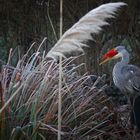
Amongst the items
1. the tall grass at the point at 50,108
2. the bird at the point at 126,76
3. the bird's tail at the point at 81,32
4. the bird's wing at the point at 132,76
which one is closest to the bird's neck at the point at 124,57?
the bird at the point at 126,76

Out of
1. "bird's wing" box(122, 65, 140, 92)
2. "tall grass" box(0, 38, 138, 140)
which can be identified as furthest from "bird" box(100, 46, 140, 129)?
A: "tall grass" box(0, 38, 138, 140)

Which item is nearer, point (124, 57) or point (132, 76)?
point (132, 76)

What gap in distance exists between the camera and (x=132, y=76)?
5.88m

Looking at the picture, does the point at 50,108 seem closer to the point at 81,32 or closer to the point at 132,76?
the point at 81,32

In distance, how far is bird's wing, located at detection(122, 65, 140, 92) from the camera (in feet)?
19.1

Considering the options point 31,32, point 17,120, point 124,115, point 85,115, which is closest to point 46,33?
point 31,32

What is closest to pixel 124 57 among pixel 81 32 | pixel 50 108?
pixel 50 108

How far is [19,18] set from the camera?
7.99 meters

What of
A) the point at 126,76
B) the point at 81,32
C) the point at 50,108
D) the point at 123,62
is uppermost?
the point at 81,32

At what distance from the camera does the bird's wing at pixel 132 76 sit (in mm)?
5809

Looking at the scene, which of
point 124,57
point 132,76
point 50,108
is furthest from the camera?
point 124,57

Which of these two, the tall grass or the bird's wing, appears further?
the bird's wing

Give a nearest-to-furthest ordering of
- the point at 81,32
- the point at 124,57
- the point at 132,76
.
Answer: the point at 81,32, the point at 132,76, the point at 124,57

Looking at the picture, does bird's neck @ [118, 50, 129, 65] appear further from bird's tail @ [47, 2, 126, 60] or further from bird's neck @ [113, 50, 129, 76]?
bird's tail @ [47, 2, 126, 60]
